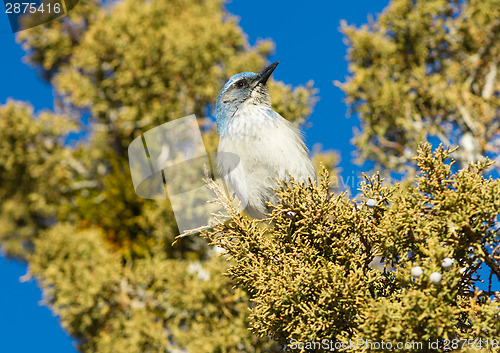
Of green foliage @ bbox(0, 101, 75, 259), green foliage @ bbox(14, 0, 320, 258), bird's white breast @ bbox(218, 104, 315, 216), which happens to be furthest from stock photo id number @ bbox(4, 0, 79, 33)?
bird's white breast @ bbox(218, 104, 315, 216)

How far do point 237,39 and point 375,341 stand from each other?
6951 mm

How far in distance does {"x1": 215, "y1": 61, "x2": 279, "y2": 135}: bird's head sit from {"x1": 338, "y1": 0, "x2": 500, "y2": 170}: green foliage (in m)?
2.31

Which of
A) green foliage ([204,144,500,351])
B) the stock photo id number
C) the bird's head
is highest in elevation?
the stock photo id number

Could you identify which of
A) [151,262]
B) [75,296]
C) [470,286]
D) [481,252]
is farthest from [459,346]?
[75,296]

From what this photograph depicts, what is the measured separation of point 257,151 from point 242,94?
0.80 m

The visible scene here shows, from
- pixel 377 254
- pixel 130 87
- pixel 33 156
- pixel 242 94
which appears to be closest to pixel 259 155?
pixel 242 94

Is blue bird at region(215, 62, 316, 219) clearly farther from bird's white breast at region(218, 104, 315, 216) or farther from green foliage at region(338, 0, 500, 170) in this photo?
green foliage at region(338, 0, 500, 170)

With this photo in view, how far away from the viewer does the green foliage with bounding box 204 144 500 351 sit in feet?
7.51

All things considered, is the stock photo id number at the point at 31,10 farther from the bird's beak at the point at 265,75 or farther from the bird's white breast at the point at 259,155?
the bird's white breast at the point at 259,155

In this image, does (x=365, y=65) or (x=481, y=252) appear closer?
(x=481, y=252)

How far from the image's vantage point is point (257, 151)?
390cm

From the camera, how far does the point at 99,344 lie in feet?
20.9

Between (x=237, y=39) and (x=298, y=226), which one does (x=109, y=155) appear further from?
(x=298, y=226)

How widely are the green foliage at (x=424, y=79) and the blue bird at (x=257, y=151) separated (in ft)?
7.76
